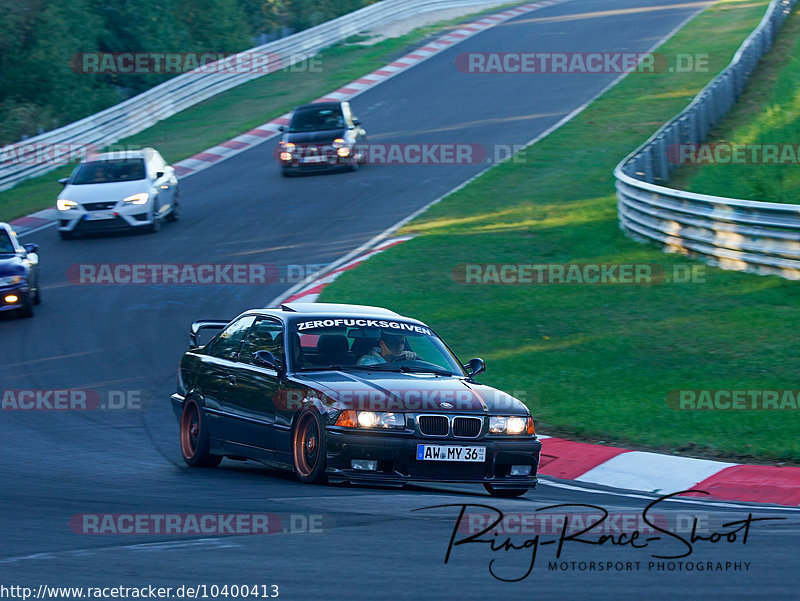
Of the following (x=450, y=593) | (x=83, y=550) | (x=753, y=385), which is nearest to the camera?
(x=450, y=593)

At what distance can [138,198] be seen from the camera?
2294 centimetres

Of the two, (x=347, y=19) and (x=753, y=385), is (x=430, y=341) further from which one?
(x=347, y=19)

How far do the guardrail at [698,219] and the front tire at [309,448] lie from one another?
8901mm

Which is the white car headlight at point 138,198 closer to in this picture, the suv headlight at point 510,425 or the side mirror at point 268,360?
the side mirror at point 268,360

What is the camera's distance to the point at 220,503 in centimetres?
743

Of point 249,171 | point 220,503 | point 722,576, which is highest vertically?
point 722,576

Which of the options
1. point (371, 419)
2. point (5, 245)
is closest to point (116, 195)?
point (5, 245)

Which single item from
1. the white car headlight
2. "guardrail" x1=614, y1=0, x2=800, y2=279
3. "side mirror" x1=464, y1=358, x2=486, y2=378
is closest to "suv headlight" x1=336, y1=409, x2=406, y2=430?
"side mirror" x1=464, y1=358, x2=486, y2=378

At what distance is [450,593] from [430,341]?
4415 mm

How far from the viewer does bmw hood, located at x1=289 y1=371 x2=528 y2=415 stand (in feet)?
26.4

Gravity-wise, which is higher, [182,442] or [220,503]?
[220,503]

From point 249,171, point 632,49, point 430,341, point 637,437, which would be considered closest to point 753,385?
point 637,437

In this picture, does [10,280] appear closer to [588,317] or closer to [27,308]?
[27,308]

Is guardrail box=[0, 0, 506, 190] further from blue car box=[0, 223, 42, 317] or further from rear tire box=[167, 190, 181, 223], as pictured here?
blue car box=[0, 223, 42, 317]
